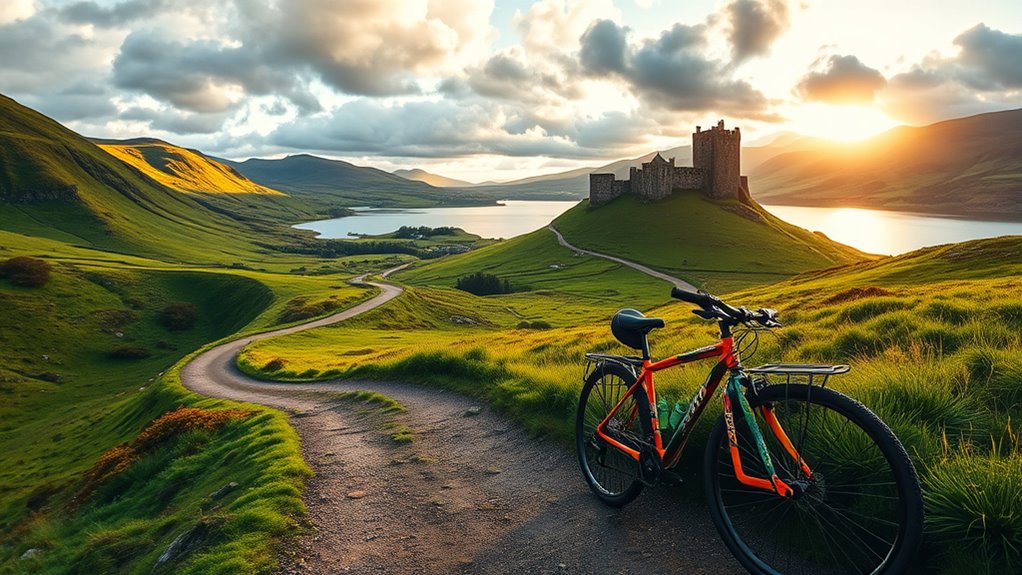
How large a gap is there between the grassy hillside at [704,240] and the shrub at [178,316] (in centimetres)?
10369

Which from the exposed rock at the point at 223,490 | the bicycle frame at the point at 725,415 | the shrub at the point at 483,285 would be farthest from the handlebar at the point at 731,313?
the shrub at the point at 483,285

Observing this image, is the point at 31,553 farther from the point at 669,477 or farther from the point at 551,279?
the point at 551,279

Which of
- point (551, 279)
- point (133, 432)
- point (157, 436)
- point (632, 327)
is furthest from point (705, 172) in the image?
point (632, 327)

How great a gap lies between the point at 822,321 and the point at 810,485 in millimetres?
14411

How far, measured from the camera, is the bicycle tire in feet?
27.7

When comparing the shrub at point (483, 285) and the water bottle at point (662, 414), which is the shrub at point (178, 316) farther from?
the water bottle at point (662, 414)

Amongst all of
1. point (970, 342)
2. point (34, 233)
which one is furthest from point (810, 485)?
point (34, 233)

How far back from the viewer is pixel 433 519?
927cm

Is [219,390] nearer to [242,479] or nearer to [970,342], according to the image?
[242,479]

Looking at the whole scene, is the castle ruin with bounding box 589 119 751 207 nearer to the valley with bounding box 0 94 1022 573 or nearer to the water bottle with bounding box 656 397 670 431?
the valley with bounding box 0 94 1022 573

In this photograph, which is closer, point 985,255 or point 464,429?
point 464,429

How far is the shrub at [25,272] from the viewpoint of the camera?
102 m

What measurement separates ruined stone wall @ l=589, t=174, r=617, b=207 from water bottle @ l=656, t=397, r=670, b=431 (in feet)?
604

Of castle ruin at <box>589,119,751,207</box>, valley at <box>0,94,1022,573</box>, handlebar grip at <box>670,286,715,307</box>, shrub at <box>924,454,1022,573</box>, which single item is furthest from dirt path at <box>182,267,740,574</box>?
castle ruin at <box>589,119,751,207</box>
